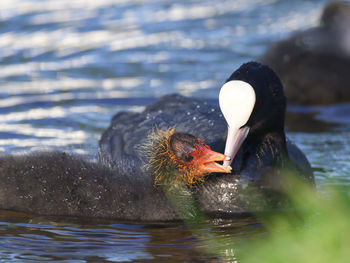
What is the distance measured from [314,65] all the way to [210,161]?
4.28 metres

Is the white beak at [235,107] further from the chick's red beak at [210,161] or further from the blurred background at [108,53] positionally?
the blurred background at [108,53]

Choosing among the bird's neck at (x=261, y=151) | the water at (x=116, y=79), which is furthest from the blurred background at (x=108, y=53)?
the bird's neck at (x=261, y=151)

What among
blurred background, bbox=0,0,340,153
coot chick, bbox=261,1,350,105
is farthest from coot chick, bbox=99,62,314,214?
coot chick, bbox=261,1,350,105

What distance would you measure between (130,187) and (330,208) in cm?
216

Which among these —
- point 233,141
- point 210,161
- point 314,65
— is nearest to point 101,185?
point 210,161

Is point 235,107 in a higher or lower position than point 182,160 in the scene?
higher

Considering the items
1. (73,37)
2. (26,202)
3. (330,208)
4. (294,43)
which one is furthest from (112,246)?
(73,37)

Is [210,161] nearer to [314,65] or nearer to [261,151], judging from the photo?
[261,151]

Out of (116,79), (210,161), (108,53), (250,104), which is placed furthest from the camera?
(108,53)

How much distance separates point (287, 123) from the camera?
855cm

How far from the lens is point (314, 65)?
925 cm

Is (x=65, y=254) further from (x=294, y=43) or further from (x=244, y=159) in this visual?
(x=294, y=43)

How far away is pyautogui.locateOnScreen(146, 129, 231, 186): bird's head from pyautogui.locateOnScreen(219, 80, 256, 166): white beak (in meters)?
0.12

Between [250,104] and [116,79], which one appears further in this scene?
[116,79]
